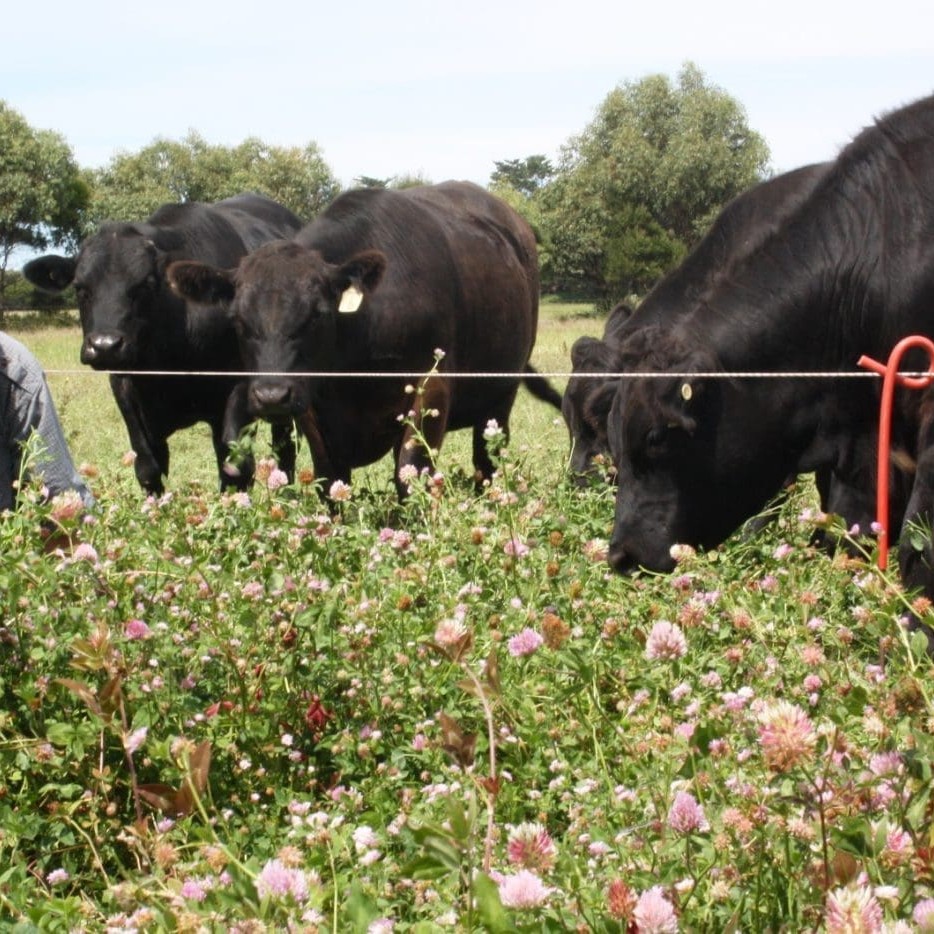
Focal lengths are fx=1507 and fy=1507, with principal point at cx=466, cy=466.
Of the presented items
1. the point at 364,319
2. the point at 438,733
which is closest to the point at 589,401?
the point at 364,319

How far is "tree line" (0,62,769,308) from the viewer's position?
56.6 m

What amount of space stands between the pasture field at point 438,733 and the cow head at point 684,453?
274 millimetres

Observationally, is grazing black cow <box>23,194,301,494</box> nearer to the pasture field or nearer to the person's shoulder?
the person's shoulder

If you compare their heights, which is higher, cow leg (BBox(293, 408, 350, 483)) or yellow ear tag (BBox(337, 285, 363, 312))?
yellow ear tag (BBox(337, 285, 363, 312))

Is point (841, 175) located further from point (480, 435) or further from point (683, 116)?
point (683, 116)

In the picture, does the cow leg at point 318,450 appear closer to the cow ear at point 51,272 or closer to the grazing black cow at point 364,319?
the grazing black cow at point 364,319

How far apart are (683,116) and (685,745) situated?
239ft

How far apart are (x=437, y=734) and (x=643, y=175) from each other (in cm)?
6707

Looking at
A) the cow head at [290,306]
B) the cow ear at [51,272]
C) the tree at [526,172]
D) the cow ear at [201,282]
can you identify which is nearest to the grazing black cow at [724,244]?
the cow head at [290,306]

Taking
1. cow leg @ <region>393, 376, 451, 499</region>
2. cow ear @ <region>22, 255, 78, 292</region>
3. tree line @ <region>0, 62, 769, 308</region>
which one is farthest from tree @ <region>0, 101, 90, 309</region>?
cow leg @ <region>393, 376, 451, 499</region>

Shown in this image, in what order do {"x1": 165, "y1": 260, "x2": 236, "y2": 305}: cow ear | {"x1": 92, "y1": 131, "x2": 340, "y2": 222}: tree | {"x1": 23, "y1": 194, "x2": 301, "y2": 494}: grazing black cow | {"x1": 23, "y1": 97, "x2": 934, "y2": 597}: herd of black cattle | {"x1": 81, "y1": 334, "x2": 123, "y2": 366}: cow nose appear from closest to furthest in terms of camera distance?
{"x1": 23, "y1": 97, "x2": 934, "y2": 597}: herd of black cattle
{"x1": 165, "y1": 260, "x2": 236, "y2": 305}: cow ear
{"x1": 81, "y1": 334, "x2": 123, "y2": 366}: cow nose
{"x1": 23, "y1": 194, "x2": 301, "y2": 494}: grazing black cow
{"x1": 92, "y1": 131, "x2": 340, "y2": 222}: tree

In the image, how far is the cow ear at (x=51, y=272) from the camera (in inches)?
400

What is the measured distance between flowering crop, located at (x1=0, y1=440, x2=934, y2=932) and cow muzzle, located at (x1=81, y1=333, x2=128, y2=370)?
4309 mm

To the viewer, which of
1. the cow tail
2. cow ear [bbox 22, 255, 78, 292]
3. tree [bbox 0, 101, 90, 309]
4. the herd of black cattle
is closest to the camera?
the herd of black cattle
